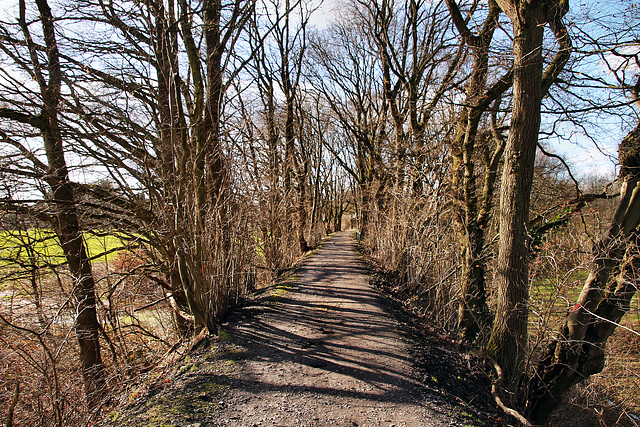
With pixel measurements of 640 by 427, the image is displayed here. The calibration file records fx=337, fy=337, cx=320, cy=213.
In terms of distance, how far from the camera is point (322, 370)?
4242 millimetres

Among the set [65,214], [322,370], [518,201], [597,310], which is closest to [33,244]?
[65,214]

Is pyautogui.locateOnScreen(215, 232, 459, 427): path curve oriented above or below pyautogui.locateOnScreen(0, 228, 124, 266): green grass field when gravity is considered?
below

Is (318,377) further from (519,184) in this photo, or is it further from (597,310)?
(597,310)

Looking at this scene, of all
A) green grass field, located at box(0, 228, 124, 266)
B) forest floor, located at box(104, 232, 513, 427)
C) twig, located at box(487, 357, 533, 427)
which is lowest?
twig, located at box(487, 357, 533, 427)

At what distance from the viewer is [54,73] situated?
6.23m

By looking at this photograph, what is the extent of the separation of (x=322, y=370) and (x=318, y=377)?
0.17m

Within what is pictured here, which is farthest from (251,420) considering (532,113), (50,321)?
(532,113)

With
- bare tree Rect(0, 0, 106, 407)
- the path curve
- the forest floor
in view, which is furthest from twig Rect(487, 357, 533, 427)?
Answer: bare tree Rect(0, 0, 106, 407)

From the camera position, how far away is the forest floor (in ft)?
11.1

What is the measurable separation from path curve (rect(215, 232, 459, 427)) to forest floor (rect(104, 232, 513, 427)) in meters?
0.01

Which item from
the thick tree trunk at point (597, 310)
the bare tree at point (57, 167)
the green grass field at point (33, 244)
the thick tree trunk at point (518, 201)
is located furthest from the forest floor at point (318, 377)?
the green grass field at point (33, 244)

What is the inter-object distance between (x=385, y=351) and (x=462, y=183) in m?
3.98

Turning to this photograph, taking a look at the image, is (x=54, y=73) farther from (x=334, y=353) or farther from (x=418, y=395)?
(x=418, y=395)

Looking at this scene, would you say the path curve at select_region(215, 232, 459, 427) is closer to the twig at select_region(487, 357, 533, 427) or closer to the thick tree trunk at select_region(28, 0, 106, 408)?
the twig at select_region(487, 357, 533, 427)
